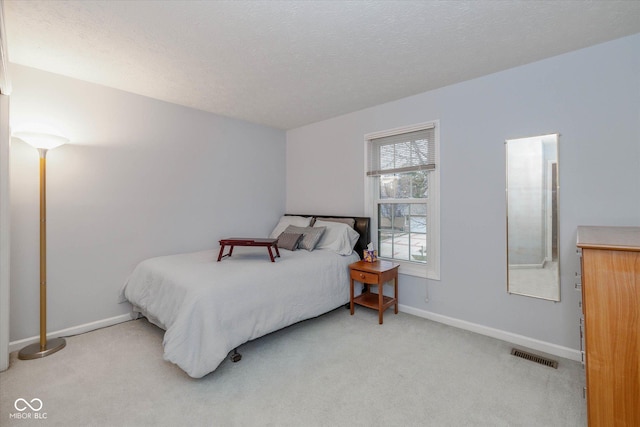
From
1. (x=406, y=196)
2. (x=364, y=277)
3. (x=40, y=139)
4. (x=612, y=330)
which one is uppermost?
(x=40, y=139)

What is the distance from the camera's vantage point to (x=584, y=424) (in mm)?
1628

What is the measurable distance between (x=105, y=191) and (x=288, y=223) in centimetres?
216

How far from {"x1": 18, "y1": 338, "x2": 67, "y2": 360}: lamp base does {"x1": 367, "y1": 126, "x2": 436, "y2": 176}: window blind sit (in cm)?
349

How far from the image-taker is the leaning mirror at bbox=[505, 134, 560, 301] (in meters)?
2.43

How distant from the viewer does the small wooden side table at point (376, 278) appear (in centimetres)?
298

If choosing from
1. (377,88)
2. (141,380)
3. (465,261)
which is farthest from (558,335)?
(141,380)

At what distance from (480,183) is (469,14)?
148 centimetres

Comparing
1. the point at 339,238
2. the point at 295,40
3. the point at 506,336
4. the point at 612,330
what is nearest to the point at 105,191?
the point at 295,40

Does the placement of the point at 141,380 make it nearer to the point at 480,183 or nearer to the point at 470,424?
the point at 470,424

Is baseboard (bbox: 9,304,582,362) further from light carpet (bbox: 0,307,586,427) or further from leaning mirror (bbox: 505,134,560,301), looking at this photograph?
leaning mirror (bbox: 505,134,560,301)

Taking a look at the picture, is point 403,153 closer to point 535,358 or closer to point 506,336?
point 506,336

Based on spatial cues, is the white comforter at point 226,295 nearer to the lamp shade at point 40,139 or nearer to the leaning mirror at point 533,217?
the lamp shade at point 40,139

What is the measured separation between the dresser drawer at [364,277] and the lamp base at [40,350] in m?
A: 2.72

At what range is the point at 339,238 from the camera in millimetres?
3455
